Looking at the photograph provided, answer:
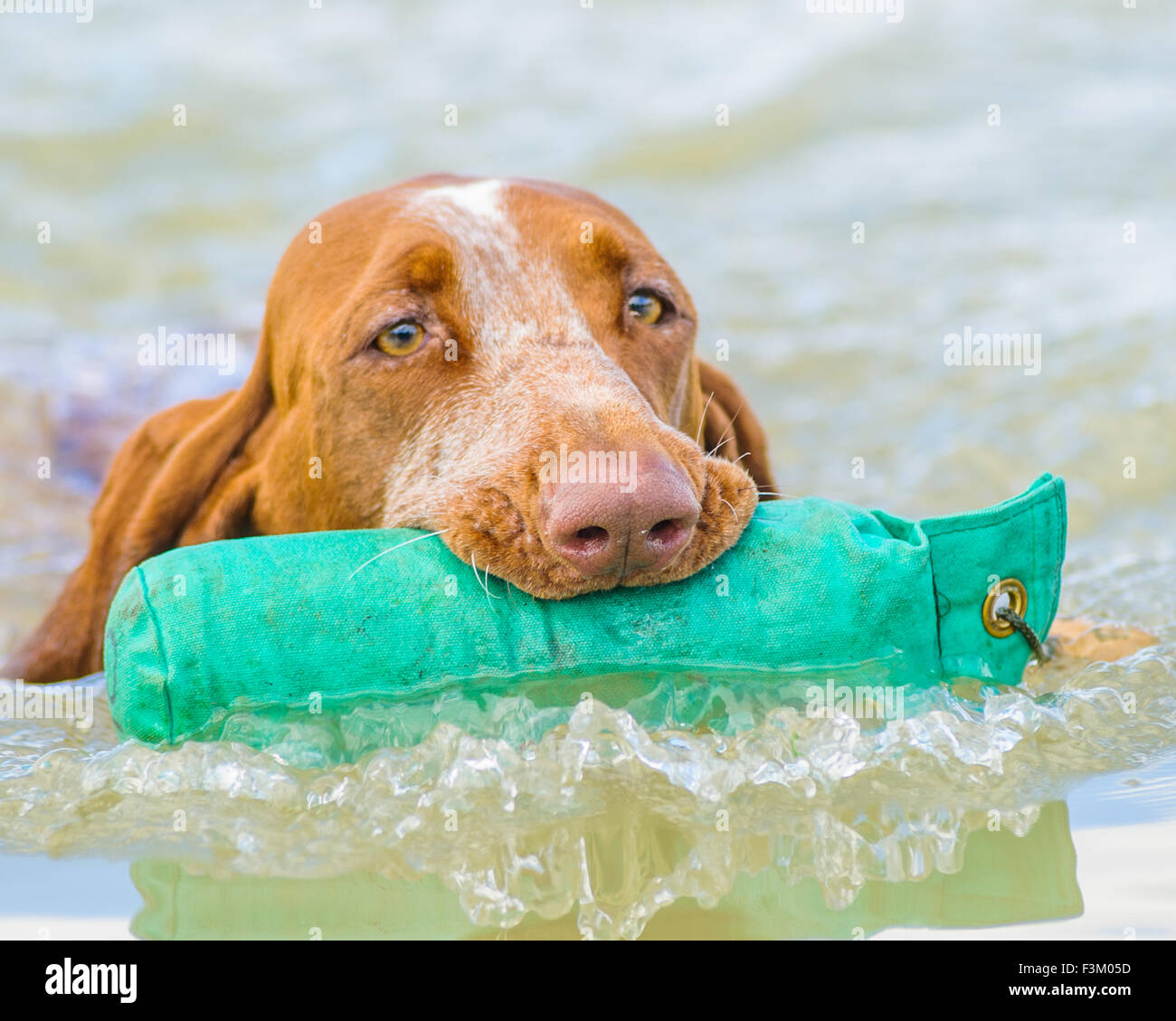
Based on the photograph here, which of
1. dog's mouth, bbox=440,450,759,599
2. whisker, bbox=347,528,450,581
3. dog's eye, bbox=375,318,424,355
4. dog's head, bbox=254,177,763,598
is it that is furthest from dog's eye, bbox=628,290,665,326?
whisker, bbox=347,528,450,581

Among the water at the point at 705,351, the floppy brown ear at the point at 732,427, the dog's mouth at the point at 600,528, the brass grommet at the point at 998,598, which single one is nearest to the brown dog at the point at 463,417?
the dog's mouth at the point at 600,528

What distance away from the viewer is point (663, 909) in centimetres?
252

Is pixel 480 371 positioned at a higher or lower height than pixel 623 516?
higher

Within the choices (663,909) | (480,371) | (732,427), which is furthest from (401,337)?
(663,909)

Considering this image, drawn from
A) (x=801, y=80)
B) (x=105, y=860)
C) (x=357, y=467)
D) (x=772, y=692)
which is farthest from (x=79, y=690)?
(x=801, y=80)

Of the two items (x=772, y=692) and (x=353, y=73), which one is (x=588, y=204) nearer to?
(x=772, y=692)

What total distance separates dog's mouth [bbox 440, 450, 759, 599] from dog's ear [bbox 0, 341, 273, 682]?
3.76ft

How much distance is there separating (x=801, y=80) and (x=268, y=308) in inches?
356

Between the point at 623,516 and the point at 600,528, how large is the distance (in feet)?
0.21

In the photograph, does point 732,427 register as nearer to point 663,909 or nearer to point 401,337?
point 401,337

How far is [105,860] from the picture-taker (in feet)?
9.13

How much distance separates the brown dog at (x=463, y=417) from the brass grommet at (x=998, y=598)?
0.52 meters

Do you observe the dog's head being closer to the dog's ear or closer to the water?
the dog's ear

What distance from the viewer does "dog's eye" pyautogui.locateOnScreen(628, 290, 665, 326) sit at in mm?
3756
